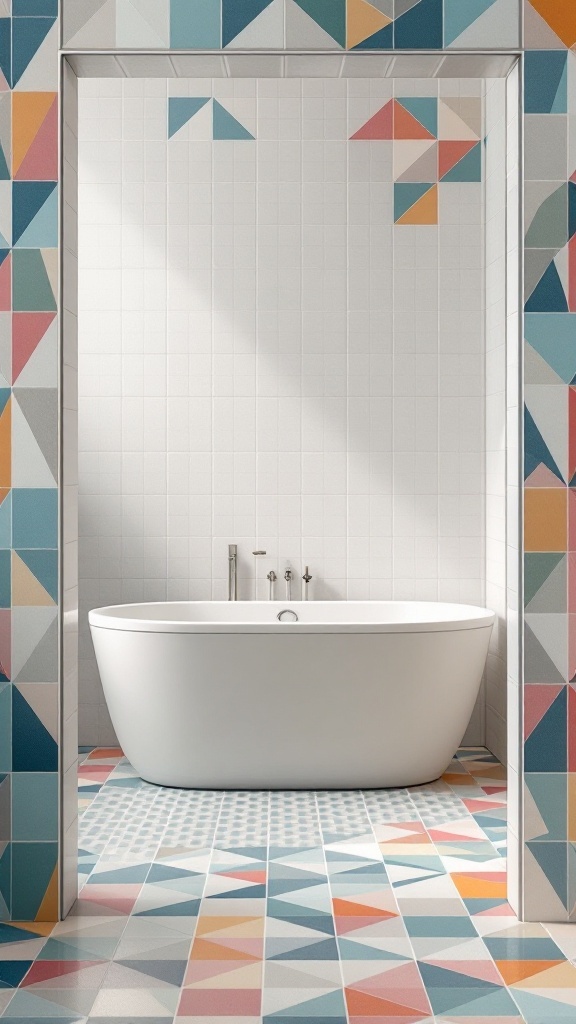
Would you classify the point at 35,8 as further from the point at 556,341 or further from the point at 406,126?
the point at 406,126

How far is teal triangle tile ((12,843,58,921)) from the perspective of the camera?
9.32 feet

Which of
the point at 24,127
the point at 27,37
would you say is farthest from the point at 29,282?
the point at 27,37

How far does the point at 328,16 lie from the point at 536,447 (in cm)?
135

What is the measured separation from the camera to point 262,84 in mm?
4965

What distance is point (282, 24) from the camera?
2795mm

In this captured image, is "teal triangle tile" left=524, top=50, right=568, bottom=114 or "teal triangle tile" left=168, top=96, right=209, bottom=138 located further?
"teal triangle tile" left=168, top=96, right=209, bottom=138

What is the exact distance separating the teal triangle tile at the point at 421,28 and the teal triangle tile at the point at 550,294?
703mm

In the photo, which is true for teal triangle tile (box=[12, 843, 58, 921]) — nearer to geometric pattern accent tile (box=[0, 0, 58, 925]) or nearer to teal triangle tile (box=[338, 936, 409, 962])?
geometric pattern accent tile (box=[0, 0, 58, 925])

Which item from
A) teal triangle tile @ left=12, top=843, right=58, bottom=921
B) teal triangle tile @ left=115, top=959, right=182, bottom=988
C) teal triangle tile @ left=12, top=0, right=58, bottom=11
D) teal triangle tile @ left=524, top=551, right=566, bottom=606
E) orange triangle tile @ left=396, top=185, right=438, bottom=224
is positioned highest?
orange triangle tile @ left=396, top=185, right=438, bottom=224

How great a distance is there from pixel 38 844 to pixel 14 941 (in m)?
0.26

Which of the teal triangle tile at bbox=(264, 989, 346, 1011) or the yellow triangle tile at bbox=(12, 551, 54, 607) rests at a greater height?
the yellow triangle tile at bbox=(12, 551, 54, 607)

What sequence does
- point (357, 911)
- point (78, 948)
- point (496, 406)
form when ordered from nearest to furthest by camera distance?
point (78, 948), point (357, 911), point (496, 406)

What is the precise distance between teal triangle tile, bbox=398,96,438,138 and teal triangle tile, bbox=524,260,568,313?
8.03 feet

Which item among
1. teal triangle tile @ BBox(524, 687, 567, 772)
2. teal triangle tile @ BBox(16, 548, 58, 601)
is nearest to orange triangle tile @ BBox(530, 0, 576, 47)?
teal triangle tile @ BBox(524, 687, 567, 772)
